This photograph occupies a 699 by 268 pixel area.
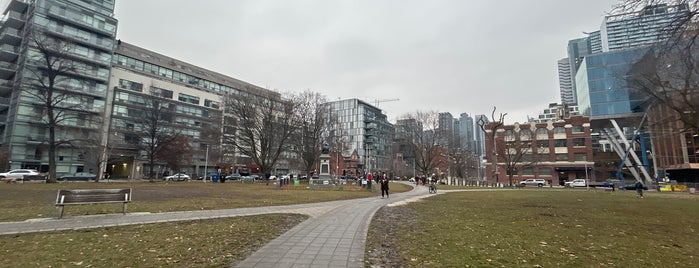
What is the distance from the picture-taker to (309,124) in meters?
47.6

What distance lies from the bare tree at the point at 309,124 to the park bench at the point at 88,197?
113 ft

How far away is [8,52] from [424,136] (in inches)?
2661

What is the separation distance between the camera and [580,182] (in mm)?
58719

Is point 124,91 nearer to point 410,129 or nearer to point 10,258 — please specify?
point 410,129

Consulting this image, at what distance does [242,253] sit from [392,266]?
102 inches

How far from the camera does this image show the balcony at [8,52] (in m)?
54.1

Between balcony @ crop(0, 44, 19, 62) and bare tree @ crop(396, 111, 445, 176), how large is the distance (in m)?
64.0

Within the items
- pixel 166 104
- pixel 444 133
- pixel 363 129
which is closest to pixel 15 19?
pixel 166 104

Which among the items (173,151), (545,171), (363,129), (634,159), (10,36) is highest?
(10,36)

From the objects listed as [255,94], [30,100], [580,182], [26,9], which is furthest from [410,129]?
[26,9]

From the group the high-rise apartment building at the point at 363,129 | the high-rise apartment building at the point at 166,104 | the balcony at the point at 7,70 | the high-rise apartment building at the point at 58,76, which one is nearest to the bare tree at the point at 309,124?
Result: the high-rise apartment building at the point at 166,104

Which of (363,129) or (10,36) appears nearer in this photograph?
(10,36)

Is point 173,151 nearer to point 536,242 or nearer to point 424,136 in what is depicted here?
point 424,136

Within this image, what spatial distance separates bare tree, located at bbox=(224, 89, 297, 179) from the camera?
41.6 metres
